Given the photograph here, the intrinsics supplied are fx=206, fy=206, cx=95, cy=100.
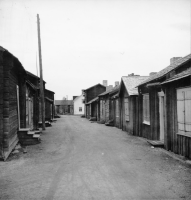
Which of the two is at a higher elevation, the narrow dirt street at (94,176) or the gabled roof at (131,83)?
the gabled roof at (131,83)

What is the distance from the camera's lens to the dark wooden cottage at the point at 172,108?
309 inches

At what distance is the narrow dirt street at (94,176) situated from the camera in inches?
185

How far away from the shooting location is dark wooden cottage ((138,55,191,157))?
A: 25.7 feet

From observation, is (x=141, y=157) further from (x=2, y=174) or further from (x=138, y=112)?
(x=138, y=112)

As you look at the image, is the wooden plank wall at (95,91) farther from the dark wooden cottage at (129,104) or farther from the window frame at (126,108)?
the window frame at (126,108)

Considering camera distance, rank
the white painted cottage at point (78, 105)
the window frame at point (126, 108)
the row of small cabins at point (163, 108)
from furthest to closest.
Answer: the white painted cottage at point (78, 105), the window frame at point (126, 108), the row of small cabins at point (163, 108)

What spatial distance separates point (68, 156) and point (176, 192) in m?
4.60

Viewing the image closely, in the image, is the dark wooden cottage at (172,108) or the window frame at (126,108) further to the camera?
the window frame at (126,108)

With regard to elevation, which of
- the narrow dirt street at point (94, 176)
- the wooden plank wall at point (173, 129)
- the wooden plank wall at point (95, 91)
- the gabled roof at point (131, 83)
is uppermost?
the wooden plank wall at point (95, 91)

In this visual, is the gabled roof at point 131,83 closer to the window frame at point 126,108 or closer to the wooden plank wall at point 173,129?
the window frame at point 126,108

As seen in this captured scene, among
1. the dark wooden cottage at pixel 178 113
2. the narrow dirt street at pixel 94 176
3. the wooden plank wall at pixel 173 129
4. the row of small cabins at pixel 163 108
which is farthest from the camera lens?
the row of small cabins at pixel 163 108

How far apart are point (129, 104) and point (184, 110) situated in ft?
27.1

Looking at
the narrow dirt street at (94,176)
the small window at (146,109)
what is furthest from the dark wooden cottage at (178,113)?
the small window at (146,109)

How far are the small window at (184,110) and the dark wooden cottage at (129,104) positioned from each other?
6.17 meters
